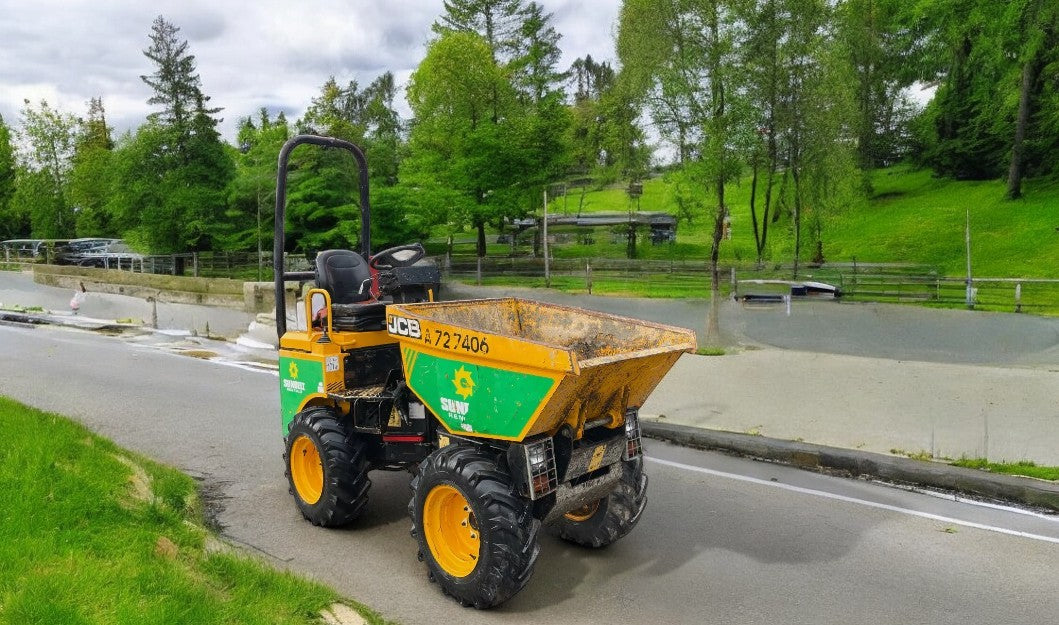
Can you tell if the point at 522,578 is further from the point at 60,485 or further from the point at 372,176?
the point at 372,176

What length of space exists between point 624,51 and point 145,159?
22083mm

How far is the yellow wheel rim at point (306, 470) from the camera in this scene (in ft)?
20.4

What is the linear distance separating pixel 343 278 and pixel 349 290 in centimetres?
11

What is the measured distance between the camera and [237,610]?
4.05 meters

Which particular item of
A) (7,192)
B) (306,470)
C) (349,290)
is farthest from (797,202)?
(7,192)

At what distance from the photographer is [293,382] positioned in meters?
6.40

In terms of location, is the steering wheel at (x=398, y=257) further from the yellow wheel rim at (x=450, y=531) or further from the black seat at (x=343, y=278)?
the yellow wheel rim at (x=450, y=531)

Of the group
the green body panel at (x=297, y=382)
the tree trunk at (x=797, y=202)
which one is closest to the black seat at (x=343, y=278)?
the green body panel at (x=297, y=382)

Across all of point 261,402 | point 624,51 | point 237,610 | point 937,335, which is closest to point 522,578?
point 237,610

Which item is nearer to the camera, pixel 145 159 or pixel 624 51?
pixel 624 51

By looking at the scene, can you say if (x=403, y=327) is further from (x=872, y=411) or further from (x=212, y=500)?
(x=872, y=411)

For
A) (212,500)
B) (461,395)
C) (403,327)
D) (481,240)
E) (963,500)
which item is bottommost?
(963,500)

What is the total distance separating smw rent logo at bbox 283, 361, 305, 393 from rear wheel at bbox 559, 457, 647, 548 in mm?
2516

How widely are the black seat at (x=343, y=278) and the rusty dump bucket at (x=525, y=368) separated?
99cm
